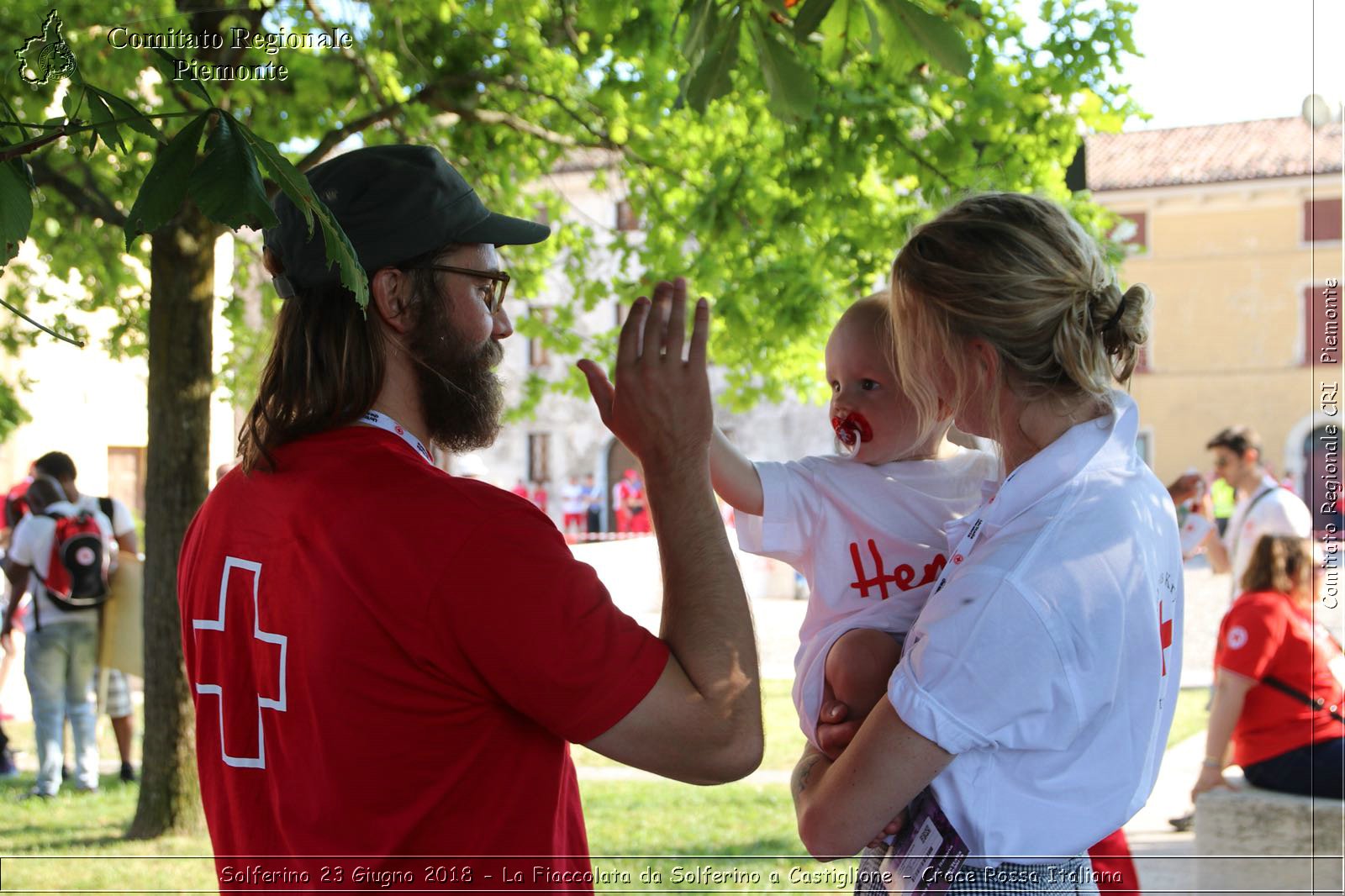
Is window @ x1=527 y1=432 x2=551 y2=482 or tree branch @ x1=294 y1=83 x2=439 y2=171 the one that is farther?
window @ x1=527 y1=432 x2=551 y2=482

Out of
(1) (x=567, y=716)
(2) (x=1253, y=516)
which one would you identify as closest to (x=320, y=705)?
(1) (x=567, y=716)

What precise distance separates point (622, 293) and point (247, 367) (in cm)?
297

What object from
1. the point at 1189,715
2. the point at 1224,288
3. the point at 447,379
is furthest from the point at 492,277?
the point at 1224,288

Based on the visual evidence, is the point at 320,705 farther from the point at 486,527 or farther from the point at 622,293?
the point at 622,293

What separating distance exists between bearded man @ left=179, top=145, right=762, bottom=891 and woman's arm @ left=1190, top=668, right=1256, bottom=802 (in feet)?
13.5

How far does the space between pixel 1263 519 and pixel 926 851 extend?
5.18 meters

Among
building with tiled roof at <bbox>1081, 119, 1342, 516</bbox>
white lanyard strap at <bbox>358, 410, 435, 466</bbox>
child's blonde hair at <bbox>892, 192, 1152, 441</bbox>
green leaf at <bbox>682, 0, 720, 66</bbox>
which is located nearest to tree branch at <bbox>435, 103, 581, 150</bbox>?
green leaf at <bbox>682, 0, 720, 66</bbox>

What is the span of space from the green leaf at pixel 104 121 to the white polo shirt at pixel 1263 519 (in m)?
5.10

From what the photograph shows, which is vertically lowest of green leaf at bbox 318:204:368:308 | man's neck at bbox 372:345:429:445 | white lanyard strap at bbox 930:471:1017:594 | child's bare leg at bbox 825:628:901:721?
child's bare leg at bbox 825:628:901:721

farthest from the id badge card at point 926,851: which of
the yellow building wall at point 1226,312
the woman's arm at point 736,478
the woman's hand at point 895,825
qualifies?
the yellow building wall at point 1226,312

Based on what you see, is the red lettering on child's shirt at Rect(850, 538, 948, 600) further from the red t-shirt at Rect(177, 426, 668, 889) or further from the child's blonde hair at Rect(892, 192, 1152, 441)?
the red t-shirt at Rect(177, 426, 668, 889)

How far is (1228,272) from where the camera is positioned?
32.2 m

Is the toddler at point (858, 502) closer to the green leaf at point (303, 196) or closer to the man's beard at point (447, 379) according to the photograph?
the man's beard at point (447, 379)

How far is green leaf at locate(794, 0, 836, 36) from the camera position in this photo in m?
2.60
